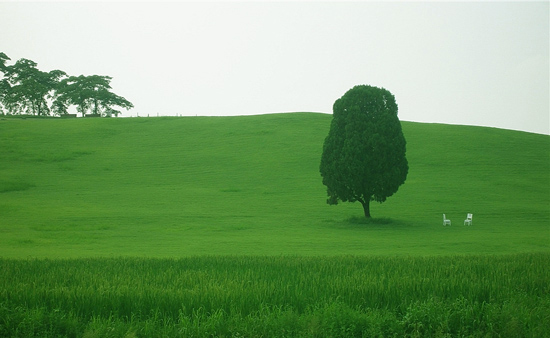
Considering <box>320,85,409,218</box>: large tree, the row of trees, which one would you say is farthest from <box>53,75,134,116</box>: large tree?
<box>320,85,409,218</box>: large tree

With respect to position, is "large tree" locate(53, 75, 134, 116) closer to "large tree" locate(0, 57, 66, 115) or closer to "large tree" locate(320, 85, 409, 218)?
"large tree" locate(0, 57, 66, 115)

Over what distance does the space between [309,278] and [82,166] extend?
145ft

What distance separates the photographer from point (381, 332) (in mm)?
7953

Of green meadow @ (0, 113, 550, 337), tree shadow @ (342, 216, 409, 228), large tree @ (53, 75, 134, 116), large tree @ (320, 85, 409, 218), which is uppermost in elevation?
large tree @ (53, 75, 134, 116)

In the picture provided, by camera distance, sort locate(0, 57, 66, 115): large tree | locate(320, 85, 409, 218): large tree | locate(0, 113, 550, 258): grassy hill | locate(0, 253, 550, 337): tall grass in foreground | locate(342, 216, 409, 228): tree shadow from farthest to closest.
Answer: locate(0, 57, 66, 115): large tree
locate(320, 85, 409, 218): large tree
locate(342, 216, 409, 228): tree shadow
locate(0, 113, 550, 258): grassy hill
locate(0, 253, 550, 337): tall grass in foreground

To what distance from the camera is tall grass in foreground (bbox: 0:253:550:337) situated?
8172mm

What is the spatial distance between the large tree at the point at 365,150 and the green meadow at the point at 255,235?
2198 millimetres

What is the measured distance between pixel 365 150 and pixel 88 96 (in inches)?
2863

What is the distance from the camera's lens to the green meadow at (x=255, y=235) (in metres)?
8.62

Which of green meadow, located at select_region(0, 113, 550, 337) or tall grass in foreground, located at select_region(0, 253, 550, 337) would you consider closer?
tall grass in foreground, located at select_region(0, 253, 550, 337)

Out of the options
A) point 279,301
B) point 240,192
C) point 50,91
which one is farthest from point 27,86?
point 279,301

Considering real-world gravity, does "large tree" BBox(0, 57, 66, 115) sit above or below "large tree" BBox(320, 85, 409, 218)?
above

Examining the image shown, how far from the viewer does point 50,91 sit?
9531 centimetres

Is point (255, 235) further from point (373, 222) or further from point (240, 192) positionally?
point (240, 192)
